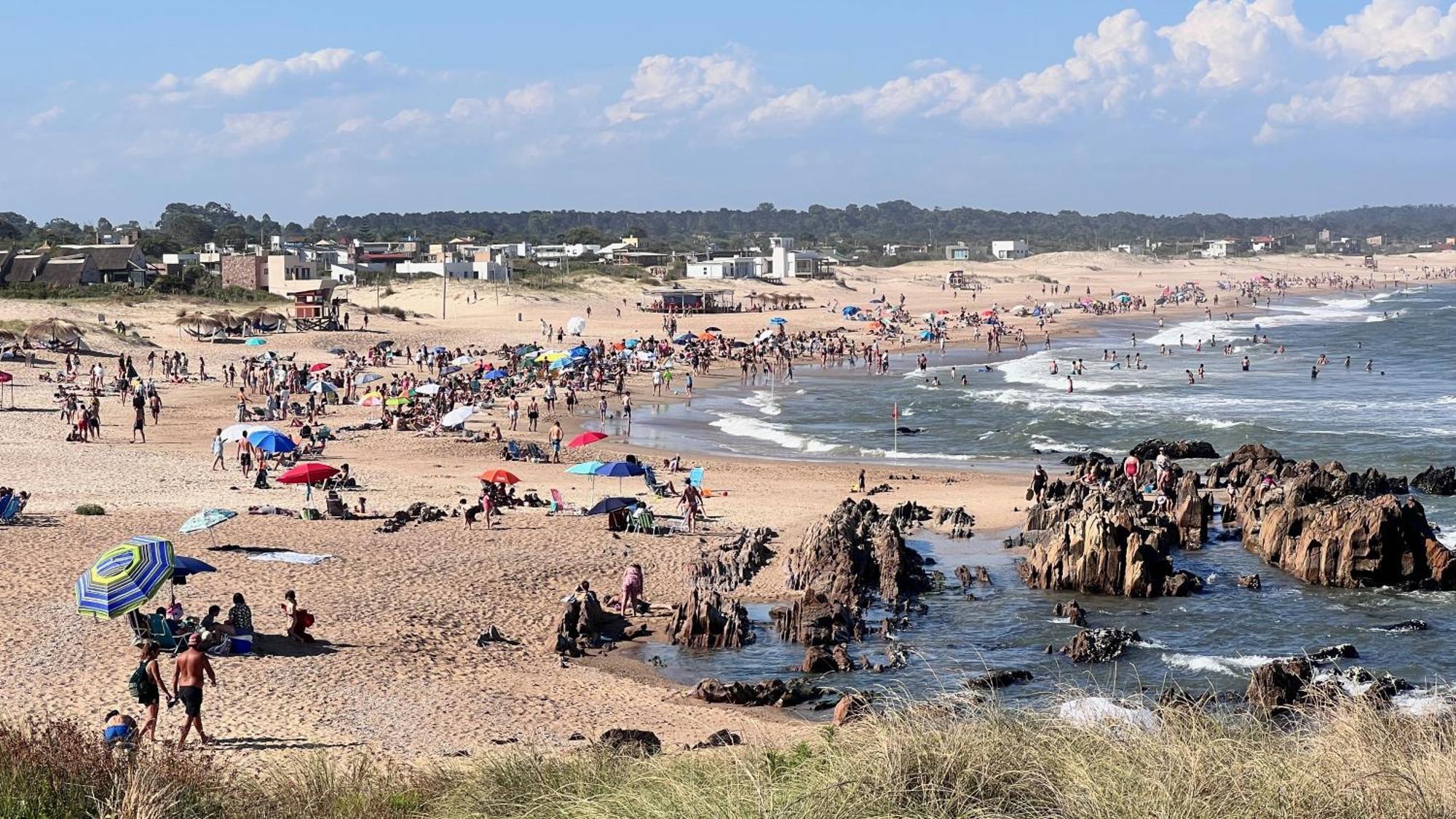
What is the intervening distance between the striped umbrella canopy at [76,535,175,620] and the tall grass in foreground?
536 centimetres

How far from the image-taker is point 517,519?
24.9 meters

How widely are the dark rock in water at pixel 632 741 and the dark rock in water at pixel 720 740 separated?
374 millimetres

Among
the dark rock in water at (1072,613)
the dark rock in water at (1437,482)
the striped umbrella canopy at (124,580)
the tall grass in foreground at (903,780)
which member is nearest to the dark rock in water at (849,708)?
the tall grass in foreground at (903,780)

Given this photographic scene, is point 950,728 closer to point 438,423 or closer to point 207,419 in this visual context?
point 438,423

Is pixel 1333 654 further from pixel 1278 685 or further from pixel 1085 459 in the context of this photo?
pixel 1085 459


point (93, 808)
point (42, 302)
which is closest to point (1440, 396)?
point (93, 808)

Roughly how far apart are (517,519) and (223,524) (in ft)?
15.5

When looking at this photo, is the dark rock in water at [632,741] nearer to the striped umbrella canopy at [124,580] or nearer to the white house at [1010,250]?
the striped umbrella canopy at [124,580]

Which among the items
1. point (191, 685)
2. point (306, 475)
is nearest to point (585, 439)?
point (306, 475)

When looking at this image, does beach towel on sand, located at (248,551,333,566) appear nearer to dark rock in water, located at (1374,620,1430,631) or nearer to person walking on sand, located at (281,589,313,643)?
person walking on sand, located at (281,589,313,643)

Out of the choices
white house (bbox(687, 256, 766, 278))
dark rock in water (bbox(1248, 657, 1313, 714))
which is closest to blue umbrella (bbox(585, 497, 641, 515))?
dark rock in water (bbox(1248, 657, 1313, 714))

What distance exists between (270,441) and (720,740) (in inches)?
572

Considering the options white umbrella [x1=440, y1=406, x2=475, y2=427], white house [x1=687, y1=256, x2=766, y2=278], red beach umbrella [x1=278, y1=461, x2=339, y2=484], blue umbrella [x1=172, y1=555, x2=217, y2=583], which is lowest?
white umbrella [x1=440, y1=406, x2=475, y2=427]

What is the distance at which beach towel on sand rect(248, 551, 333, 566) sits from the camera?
20.6m
